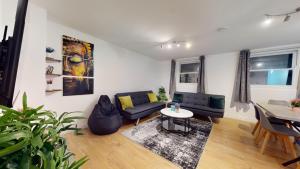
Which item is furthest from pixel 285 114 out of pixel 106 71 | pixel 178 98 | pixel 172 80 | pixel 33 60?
pixel 33 60

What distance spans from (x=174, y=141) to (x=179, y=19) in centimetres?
226

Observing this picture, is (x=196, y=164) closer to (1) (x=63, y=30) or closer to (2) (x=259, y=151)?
(2) (x=259, y=151)

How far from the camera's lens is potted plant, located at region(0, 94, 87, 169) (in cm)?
41

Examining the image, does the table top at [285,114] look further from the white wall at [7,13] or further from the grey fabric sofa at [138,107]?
the white wall at [7,13]

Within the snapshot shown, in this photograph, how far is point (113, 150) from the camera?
1.96 meters

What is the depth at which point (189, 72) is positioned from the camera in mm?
4797

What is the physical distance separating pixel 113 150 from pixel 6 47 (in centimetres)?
184

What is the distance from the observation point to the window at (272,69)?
3094mm

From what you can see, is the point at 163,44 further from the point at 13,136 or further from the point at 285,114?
the point at 13,136

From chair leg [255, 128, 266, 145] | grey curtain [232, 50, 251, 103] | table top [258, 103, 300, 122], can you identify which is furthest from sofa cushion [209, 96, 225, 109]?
table top [258, 103, 300, 122]

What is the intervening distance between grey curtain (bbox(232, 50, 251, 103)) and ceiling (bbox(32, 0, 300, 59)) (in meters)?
0.64

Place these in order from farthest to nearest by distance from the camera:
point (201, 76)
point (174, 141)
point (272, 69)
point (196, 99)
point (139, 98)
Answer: point (201, 76), point (196, 99), point (139, 98), point (272, 69), point (174, 141)

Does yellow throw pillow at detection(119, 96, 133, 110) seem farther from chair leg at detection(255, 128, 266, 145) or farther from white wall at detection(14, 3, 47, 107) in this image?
chair leg at detection(255, 128, 266, 145)

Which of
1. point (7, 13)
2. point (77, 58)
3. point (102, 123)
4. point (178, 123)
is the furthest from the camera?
point (178, 123)
